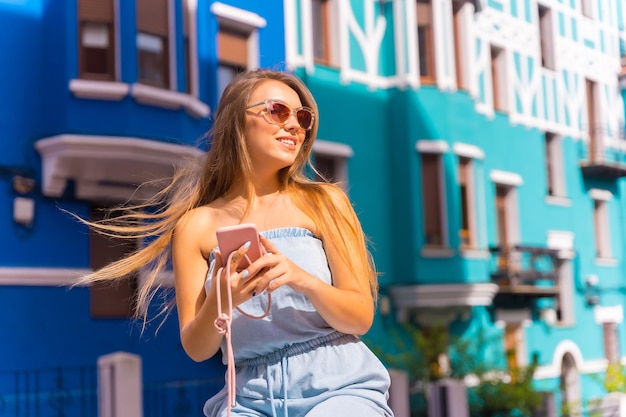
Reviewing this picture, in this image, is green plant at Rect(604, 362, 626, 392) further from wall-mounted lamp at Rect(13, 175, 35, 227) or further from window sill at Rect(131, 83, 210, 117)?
wall-mounted lamp at Rect(13, 175, 35, 227)

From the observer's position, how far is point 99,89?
6945 millimetres

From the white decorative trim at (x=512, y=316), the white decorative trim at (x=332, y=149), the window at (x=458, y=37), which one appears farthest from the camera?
the white decorative trim at (x=512, y=316)

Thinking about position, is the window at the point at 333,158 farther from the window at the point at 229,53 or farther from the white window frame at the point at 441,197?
the window at the point at 229,53

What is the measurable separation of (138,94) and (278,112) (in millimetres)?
5235

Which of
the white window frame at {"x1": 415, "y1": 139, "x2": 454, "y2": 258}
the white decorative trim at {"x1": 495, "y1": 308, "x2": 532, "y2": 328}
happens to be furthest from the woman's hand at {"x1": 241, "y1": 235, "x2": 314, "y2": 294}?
the white decorative trim at {"x1": 495, "y1": 308, "x2": 532, "y2": 328}

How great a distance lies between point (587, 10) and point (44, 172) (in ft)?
25.7

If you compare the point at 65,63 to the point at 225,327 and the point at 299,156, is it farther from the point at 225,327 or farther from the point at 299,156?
the point at 225,327

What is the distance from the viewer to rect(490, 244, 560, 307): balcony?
10.9 m

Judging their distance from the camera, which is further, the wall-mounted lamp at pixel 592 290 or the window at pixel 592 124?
the window at pixel 592 124

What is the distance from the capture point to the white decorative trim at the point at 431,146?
1025 cm

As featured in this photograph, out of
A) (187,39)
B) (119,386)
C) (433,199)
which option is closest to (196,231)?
(119,386)

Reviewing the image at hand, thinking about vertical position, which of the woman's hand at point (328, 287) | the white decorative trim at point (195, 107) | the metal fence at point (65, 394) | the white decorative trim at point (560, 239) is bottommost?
the metal fence at point (65, 394)

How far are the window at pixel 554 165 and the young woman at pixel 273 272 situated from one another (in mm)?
10283

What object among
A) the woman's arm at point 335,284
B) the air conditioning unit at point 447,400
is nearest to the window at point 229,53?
the air conditioning unit at point 447,400
